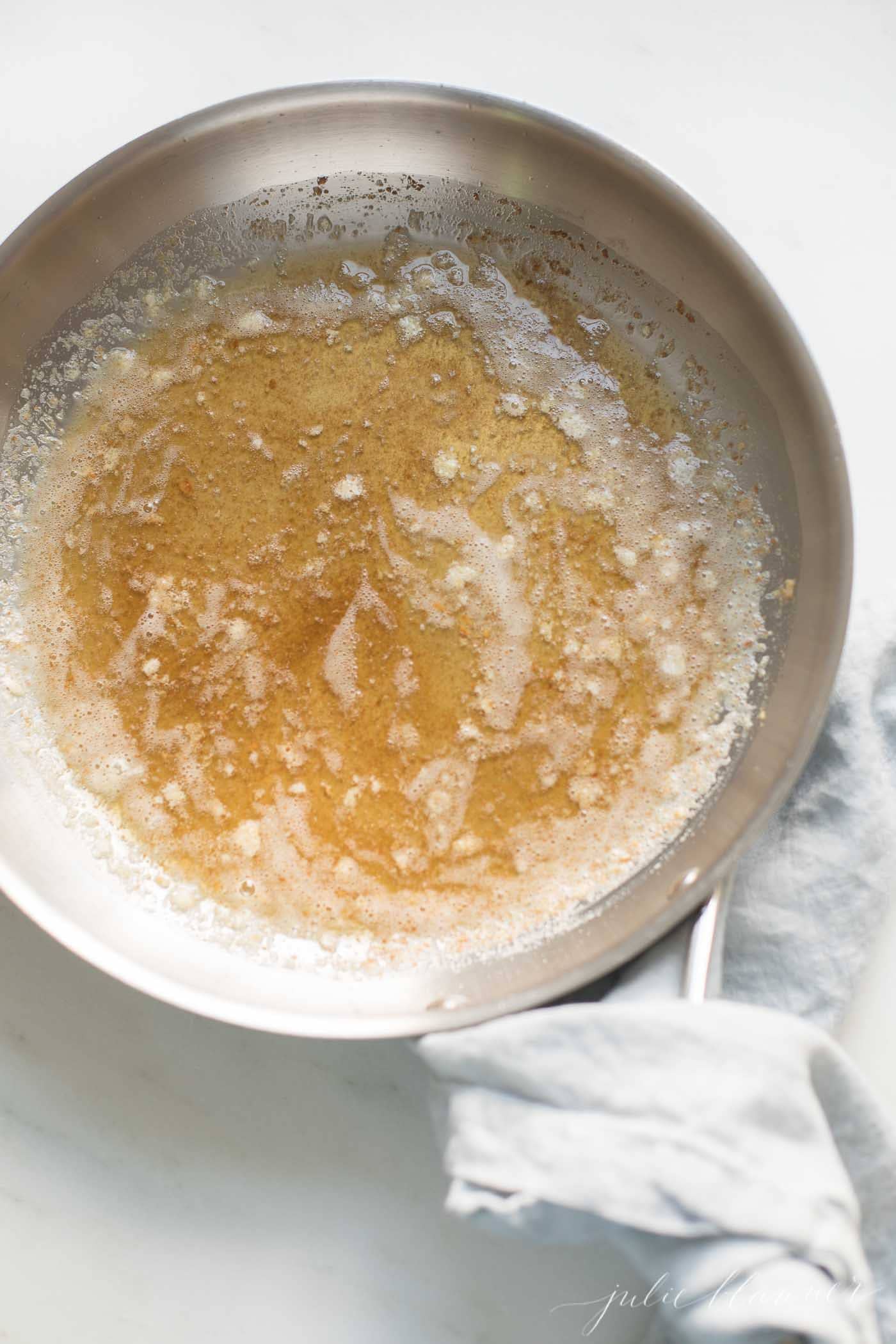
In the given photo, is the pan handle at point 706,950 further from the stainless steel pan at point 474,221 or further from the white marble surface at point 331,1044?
the white marble surface at point 331,1044

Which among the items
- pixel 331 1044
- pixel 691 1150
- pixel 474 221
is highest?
pixel 474 221

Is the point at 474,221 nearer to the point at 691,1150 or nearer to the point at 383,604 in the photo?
Result: the point at 383,604

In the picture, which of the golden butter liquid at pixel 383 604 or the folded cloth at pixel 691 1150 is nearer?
the folded cloth at pixel 691 1150

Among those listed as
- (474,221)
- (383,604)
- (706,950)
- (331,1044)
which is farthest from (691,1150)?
(474,221)

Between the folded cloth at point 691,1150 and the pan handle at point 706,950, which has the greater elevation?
the pan handle at point 706,950

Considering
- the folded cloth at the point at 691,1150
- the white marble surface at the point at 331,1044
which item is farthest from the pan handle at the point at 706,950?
the white marble surface at the point at 331,1044

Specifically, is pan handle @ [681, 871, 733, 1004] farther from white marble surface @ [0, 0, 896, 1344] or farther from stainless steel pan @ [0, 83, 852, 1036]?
white marble surface @ [0, 0, 896, 1344]

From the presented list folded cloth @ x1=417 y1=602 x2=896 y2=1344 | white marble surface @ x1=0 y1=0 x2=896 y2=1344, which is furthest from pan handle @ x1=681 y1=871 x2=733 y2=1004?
white marble surface @ x1=0 y1=0 x2=896 y2=1344
